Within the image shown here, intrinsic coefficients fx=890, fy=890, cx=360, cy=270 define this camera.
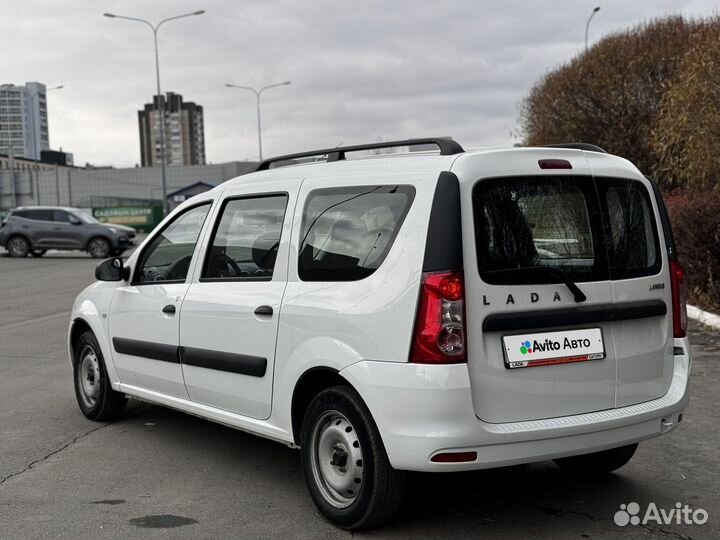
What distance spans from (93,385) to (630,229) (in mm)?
3964

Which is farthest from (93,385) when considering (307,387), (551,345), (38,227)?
(38,227)

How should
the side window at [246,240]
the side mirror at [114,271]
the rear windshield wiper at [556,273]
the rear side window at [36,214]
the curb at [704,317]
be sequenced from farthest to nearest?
1. the rear side window at [36,214]
2. the curb at [704,317]
3. the side mirror at [114,271]
4. the side window at [246,240]
5. the rear windshield wiper at [556,273]

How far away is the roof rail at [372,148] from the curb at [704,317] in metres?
7.28

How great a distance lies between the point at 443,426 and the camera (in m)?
3.72

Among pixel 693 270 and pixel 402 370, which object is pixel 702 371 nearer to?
pixel 693 270

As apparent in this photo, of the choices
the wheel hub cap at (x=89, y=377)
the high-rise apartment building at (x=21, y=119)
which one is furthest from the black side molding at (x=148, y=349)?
the high-rise apartment building at (x=21, y=119)

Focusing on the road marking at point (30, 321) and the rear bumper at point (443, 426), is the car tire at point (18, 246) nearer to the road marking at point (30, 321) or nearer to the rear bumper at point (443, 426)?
the road marking at point (30, 321)

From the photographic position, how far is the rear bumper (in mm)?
3719

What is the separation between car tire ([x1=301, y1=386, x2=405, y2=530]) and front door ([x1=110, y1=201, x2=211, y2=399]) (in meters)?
1.33

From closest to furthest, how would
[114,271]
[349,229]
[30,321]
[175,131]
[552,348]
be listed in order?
[552,348]
[349,229]
[114,271]
[30,321]
[175,131]

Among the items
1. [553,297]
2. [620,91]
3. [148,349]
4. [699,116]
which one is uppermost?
[620,91]

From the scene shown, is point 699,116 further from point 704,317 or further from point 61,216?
point 61,216

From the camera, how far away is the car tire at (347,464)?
12.9 ft

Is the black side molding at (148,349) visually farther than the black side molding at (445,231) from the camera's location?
Yes
